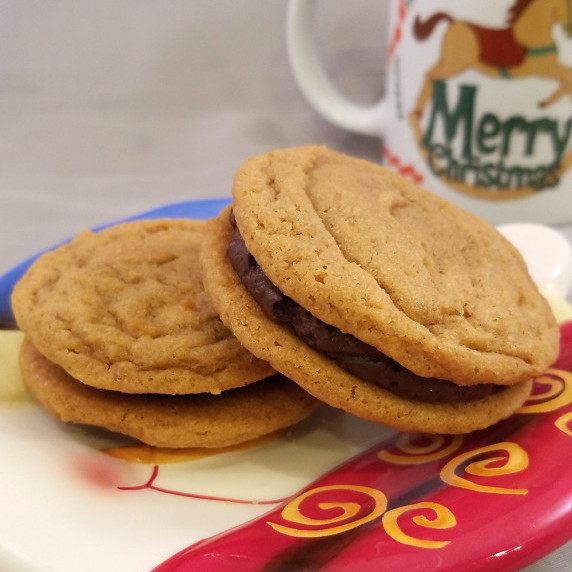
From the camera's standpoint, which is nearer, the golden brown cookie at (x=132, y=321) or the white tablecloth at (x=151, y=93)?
the golden brown cookie at (x=132, y=321)

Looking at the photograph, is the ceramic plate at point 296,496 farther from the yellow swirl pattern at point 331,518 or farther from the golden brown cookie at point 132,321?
the golden brown cookie at point 132,321

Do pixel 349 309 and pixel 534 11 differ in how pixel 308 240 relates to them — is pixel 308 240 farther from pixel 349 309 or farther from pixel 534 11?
pixel 534 11

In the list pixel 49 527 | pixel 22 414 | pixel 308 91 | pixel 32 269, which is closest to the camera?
pixel 49 527

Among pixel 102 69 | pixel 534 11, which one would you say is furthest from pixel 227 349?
pixel 102 69

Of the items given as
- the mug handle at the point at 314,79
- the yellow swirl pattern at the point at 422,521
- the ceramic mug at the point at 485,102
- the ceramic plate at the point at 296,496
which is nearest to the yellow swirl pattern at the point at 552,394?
the ceramic plate at the point at 296,496

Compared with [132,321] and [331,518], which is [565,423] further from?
[132,321]

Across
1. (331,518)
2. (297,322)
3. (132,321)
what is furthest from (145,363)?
(331,518)
